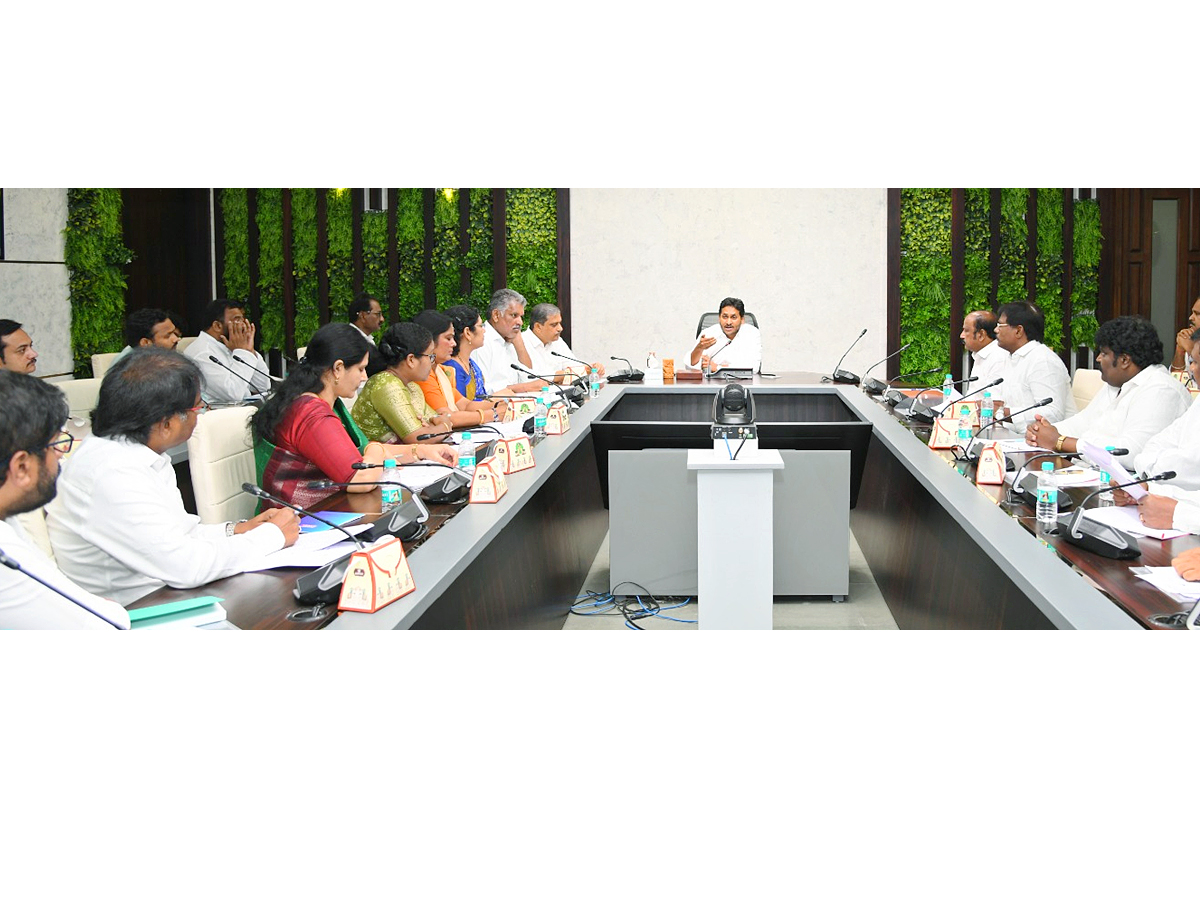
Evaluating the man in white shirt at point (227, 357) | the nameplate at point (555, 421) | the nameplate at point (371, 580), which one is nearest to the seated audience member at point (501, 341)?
the man in white shirt at point (227, 357)

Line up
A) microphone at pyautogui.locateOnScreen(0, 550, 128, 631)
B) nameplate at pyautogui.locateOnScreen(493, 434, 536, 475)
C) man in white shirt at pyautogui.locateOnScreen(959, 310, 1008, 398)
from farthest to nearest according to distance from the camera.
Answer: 1. man in white shirt at pyautogui.locateOnScreen(959, 310, 1008, 398)
2. nameplate at pyautogui.locateOnScreen(493, 434, 536, 475)
3. microphone at pyautogui.locateOnScreen(0, 550, 128, 631)

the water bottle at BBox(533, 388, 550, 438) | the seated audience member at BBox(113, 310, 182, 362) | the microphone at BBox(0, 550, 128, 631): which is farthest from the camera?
the seated audience member at BBox(113, 310, 182, 362)

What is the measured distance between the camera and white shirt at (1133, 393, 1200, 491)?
286 cm

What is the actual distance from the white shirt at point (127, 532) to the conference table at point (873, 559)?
0.06m

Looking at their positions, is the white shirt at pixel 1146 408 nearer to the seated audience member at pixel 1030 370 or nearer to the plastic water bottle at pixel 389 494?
the seated audience member at pixel 1030 370

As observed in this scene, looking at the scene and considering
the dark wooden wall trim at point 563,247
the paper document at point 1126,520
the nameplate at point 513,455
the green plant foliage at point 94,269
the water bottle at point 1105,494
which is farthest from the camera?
the dark wooden wall trim at point 563,247

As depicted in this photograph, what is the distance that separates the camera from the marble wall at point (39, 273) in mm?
6562

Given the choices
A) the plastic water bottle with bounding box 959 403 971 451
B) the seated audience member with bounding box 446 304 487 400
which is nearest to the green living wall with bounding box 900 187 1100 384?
the seated audience member with bounding box 446 304 487 400

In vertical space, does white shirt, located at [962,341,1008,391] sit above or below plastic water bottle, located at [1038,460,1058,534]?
above

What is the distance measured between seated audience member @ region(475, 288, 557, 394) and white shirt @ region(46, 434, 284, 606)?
3.60 meters

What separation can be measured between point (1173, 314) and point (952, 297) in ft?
5.38

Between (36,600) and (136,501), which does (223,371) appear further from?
(36,600)

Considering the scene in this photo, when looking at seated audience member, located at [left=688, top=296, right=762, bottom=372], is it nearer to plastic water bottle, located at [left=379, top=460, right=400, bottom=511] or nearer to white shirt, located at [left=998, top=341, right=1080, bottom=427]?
white shirt, located at [left=998, top=341, right=1080, bottom=427]

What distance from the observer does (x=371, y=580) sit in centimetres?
176
